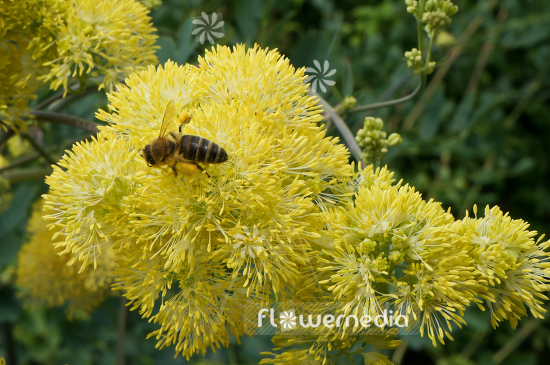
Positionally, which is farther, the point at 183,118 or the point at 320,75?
the point at 320,75

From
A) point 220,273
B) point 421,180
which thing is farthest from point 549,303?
point 220,273

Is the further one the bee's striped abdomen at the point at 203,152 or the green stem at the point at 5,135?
the green stem at the point at 5,135

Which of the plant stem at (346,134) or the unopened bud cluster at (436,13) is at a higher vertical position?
the unopened bud cluster at (436,13)

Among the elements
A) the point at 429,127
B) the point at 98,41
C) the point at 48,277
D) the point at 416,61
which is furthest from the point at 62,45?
the point at 429,127

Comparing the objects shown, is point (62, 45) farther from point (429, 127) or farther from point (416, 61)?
point (429, 127)

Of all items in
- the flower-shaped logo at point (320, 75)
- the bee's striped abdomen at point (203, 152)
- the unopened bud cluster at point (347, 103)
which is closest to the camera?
the bee's striped abdomen at point (203, 152)

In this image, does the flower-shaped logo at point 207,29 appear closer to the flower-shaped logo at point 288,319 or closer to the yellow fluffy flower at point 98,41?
the yellow fluffy flower at point 98,41

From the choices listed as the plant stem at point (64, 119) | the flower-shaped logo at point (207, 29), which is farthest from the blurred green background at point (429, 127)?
the plant stem at point (64, 119)
